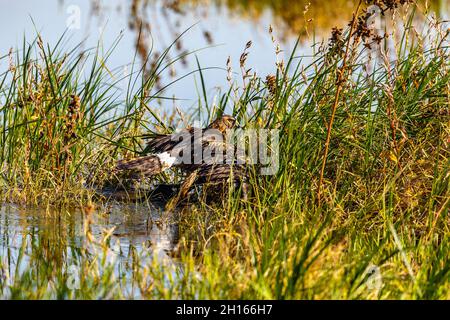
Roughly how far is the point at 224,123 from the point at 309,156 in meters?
0.62

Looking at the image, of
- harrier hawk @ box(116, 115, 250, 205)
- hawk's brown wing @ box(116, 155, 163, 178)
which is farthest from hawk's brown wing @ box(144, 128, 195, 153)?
hawk's brown wing @ box(116, 155, 163, 178)

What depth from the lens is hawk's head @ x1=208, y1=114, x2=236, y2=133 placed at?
17.6 feet

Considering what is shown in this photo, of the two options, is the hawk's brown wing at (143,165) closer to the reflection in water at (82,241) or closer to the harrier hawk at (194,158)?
the harrier hawk at (194,158)

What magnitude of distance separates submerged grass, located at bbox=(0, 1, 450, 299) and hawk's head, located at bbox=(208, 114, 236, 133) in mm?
150

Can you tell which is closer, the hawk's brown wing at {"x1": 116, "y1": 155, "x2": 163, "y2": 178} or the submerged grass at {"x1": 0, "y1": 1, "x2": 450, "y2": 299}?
the submerged grass at {"x1": 0, "y1": 1, "x2": 450, "y2": 299}

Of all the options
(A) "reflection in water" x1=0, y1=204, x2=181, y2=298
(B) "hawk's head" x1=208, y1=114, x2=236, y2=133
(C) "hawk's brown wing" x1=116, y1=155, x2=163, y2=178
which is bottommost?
(A) "reflection in water" x1=0, y1=204, x2=181, y2=298

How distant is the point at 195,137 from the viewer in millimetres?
5473

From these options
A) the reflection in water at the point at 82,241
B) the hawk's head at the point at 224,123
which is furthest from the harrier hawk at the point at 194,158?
the reflection in water at the point at 82,241

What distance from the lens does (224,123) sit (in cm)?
540

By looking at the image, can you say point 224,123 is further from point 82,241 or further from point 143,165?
point 82,241

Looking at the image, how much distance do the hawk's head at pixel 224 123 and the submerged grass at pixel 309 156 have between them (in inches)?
5.9

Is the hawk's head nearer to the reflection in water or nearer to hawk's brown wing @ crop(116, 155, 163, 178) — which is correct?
hawk's brown wing @ crop(116, 155, 163, 178)

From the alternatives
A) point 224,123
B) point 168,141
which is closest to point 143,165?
point 168,141
